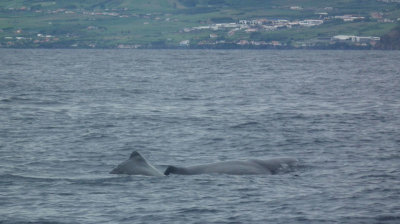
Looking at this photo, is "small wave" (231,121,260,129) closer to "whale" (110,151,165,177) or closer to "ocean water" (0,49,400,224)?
"ocean water" (0,49,400,224)

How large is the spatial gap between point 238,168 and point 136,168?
3.62 m

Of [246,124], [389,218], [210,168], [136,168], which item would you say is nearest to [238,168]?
[210,168]

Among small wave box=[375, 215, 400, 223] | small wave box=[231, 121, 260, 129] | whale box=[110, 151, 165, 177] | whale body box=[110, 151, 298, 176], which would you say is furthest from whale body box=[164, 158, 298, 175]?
small wave box=[231, 121, 260, 129]

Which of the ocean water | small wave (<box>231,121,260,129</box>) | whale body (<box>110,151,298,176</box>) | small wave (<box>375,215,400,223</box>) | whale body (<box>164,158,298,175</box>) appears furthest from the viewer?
small wave (<box>231,121,260,129</box>)

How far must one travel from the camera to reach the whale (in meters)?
26.5

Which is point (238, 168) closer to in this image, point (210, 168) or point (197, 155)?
point (210, 168)

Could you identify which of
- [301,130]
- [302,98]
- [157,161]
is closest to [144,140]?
[157,161]

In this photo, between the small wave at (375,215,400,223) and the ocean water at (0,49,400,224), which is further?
the ocean water at (0,49,400,224)

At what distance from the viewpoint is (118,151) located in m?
32.8

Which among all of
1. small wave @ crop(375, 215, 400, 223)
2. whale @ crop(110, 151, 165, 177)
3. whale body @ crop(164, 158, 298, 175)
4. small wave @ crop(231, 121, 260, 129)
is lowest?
small wave @ crop(231, 121, 260, 129)

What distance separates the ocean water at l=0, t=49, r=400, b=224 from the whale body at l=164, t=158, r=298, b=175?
0.52 metres

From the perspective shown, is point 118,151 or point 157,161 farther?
point 118,151

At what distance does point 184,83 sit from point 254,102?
26.5 m

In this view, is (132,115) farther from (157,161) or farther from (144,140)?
(157,161)
